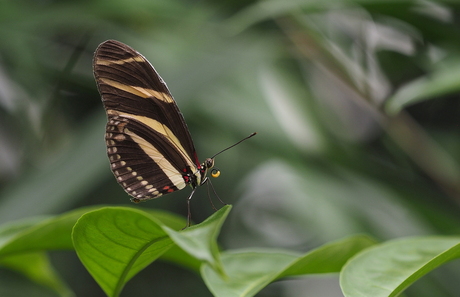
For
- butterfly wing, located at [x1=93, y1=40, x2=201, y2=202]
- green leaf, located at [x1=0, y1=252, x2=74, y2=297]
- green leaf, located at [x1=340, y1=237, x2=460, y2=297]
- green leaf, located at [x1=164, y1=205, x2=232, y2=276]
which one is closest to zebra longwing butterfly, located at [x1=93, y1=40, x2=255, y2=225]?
butterfly wing, located at [x1=93, y1=40, x2=201, y2=202]

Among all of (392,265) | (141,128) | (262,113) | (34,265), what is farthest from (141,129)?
(262,113)

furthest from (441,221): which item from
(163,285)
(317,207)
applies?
(163,285)

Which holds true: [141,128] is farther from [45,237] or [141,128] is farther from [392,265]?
[392,265]

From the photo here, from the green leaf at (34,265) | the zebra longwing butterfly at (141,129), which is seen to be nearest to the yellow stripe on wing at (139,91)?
the zebra longwing butterfly at (141,129)

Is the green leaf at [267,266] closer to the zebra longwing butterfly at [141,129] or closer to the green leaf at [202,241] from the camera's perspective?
the green leaf at [202,241]

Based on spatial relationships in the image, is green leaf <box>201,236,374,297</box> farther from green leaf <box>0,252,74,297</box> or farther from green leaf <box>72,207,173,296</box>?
green leaf <box>0,252,74,297</box>
